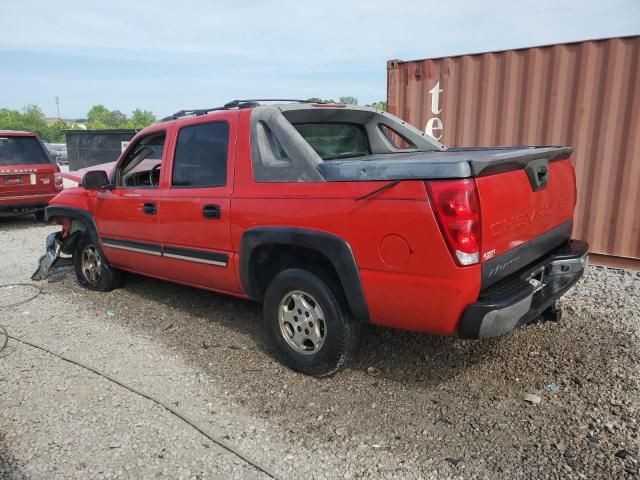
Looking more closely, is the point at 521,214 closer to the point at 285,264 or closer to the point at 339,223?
the point at 339,223

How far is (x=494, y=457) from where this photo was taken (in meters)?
2.57

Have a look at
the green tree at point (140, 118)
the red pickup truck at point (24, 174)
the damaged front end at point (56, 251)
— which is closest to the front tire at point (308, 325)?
the damaged front end at point (56, 251)

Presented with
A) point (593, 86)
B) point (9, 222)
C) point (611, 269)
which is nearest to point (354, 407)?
point (611, 269)

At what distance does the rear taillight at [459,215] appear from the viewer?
248 centimetres

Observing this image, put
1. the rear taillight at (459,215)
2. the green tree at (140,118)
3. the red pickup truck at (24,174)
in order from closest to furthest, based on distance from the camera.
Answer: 1. the rear taillight at (459,215)
2. the red pickup truck at (24,174)
3. the green tree at (140,118)

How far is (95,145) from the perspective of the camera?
58.9 feet

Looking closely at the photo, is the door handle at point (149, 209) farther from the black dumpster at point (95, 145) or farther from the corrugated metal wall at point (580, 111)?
the black dumpster at point (95, 145)

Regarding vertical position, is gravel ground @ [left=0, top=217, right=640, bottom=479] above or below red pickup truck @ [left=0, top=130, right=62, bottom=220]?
below

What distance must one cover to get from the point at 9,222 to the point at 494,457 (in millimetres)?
11208

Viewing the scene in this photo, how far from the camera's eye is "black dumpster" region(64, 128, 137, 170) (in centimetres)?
1703

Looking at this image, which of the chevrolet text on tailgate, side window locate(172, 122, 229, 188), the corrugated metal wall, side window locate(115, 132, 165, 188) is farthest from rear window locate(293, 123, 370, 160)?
the corrugated metal wall

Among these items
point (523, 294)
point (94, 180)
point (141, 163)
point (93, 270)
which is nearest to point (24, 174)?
point (93, 270)

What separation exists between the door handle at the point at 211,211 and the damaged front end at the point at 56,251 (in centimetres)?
255

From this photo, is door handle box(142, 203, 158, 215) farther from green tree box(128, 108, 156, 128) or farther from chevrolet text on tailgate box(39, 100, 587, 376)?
green tree box(128, 108, 156, 128)
